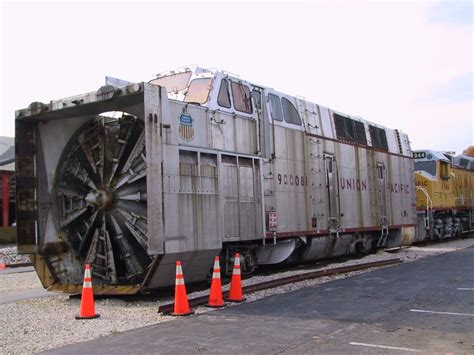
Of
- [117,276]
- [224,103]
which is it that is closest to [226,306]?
[117,276]

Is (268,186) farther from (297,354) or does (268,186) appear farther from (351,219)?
(297,354)

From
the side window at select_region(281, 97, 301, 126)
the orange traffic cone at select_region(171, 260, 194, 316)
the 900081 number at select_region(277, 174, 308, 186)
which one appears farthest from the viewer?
the side window at select_region(281, 97, 301, 126)

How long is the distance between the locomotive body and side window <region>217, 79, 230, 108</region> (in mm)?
31

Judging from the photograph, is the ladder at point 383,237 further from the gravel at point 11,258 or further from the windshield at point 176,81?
the gravel at point 11,258

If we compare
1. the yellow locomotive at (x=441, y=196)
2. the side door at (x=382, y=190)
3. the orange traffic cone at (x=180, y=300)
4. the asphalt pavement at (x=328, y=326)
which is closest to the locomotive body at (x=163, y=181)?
the orange traffic cone at (x=180, y=300)

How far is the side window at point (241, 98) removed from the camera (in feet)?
36.3

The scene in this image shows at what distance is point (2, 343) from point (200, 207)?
12.6 feet

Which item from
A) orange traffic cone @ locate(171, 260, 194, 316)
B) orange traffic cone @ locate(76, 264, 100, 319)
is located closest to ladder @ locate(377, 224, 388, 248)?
orange traffic cone @ locate(171, 260, 194, 316)

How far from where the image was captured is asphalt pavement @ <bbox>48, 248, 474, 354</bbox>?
5926 mm

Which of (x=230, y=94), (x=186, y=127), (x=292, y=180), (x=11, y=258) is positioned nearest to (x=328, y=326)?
(x=186, y=127)

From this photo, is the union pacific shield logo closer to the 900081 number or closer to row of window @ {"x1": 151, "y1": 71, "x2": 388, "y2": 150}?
row of window @ {"x1": 151, "y1": 71, "x2": 388, "y2": 150}

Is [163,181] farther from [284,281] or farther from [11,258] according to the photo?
[11,258]

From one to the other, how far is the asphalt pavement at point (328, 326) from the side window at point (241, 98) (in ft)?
12.7

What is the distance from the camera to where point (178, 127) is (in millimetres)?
9109
